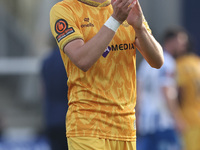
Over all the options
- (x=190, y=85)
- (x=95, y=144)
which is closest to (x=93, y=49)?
(x=95, y=144)

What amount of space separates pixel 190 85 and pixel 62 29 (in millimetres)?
5058

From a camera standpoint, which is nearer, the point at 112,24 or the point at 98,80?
the point at 112,24

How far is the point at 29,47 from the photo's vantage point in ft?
41.6

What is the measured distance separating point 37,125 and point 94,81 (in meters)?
8.54

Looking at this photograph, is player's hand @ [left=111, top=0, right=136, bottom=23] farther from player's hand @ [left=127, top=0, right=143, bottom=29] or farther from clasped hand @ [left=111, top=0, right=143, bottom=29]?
player's hand @ [left=127, top=0, right=143, bottom=29]

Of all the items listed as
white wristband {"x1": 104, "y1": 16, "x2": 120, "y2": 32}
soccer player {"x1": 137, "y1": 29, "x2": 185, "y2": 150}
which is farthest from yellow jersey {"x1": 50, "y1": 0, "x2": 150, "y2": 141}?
soccer player {"x1": 137, "y1": 29, "x2": 185, "y2": 150}

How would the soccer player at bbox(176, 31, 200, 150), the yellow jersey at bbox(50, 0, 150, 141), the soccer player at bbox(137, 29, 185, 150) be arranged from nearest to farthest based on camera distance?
the yellow jersey at bbox(50, 0, 150, 141) → the soccer player at bbox(137, 29, 185, 150) → the soccer player at bbox(176, 31, 200, 150)

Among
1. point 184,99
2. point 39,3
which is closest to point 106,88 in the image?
point 184,99

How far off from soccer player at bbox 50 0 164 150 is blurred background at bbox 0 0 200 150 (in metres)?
8.37

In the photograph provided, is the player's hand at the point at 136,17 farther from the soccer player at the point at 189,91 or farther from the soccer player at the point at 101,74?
the soccer player at the point at 189,91

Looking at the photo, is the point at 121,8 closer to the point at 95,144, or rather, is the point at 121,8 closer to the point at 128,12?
the point at 128,12

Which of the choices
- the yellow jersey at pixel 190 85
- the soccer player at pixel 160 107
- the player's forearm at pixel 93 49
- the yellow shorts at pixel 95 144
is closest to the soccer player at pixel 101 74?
the yellow shorts at pixel 95 144

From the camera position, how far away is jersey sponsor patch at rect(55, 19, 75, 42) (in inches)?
137

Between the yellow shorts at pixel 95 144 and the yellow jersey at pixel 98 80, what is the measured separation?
3cm
